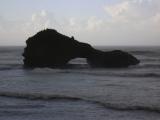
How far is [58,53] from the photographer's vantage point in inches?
1809

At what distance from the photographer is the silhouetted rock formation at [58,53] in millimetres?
45562

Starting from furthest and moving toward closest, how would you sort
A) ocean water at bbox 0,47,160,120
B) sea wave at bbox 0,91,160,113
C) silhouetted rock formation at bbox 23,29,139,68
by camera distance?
1. silhouetted rock formation at bbox 23,29,139,68
2. sea wave at bbox 0,91,160,113
3. ocean water at bbox 0,47,160,120

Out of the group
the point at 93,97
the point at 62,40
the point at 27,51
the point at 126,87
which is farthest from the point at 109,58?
the point at 93,97

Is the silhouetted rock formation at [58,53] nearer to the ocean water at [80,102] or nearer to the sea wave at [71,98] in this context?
the ocean water at [80,102]

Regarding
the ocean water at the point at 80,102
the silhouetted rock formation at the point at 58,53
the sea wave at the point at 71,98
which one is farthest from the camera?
the silhouetted rock formation at the point at 58,53

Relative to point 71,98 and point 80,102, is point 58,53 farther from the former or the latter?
point 80,102

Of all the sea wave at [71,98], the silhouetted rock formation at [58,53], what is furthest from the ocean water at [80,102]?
the silhouetted rock formation at [58,53]

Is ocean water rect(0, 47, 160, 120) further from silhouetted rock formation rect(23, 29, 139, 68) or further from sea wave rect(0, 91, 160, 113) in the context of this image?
silhouetted rock formation rect(23, 29, 139, 68)

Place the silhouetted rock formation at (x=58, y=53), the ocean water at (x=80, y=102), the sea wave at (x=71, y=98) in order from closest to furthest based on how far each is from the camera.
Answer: the ocean water at (x=80, y=102) < the sea wave at (x=71, y=98) < the silhouetted rock formation at (x=58, y=53)

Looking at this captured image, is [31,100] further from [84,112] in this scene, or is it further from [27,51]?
[27,51]

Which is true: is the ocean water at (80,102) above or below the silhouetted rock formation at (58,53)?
below

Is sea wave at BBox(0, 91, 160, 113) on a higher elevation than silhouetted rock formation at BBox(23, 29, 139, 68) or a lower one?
lower

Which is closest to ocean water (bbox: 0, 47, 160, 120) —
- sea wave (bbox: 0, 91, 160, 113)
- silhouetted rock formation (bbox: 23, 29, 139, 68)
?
sea wave (bbox: 0, 91, 160, 113)

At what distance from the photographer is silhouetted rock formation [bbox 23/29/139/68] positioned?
1794 inches
